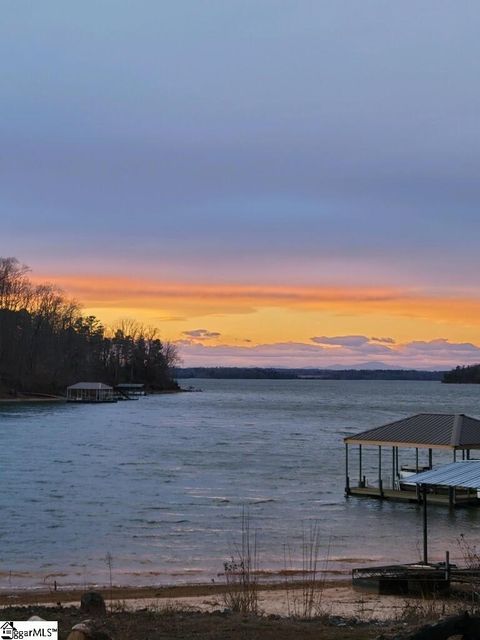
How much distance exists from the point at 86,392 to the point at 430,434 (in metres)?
113

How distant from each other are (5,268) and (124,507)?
114 m

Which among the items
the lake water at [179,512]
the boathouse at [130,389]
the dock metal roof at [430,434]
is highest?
the dock metal roof at [430,434]

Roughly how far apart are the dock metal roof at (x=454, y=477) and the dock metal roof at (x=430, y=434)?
1345 cm

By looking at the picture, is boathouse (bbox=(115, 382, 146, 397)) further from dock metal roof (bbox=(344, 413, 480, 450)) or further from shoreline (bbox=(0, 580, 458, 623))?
shoreline (bbox=(0, 580, 458, 623))

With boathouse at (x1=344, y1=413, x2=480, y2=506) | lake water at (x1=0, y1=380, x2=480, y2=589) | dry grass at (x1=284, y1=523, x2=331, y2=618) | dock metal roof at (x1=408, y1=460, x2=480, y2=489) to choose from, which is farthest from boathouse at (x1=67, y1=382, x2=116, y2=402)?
dock metal roof at (x1=408, y1=460, x2=480, y2=489)

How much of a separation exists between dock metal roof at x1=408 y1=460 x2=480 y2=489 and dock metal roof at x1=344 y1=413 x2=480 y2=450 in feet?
44.1

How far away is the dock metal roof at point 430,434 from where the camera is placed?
3359 cm

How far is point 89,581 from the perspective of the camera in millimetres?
20281

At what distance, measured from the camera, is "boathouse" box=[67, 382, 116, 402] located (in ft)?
457

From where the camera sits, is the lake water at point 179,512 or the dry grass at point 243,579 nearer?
the dry grass at point 243,579

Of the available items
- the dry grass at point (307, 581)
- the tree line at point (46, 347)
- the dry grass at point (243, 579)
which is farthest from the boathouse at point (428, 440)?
the tree line at point (46, 347)

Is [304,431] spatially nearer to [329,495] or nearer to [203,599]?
[329,495]

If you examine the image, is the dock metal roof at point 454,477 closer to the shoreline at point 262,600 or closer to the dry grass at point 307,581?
the shoreline at point 262,600

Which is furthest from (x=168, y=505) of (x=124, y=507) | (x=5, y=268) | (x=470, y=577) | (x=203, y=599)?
(x=5, y=268)
